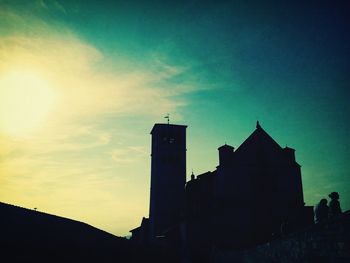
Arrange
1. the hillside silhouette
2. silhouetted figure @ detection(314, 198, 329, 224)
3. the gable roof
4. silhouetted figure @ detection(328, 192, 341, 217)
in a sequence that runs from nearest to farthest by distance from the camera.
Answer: the hillside silhouette → silhouetted figure @ detection(328, 192, 341, 217) → silhouetted figure @ detection(314, 198, 329, 224) → the gable roof

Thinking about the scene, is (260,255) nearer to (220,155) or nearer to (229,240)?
(229,240)

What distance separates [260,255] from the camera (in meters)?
12.2

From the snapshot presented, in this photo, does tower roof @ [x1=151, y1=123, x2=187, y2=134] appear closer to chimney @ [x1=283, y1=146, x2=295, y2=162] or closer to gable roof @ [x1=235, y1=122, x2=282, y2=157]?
gable roof @ [x1=235, y1=122, x2=282, y2=157]

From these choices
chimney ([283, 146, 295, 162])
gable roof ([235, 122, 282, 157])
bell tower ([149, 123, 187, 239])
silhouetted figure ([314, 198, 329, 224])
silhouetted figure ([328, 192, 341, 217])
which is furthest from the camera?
bell tower ([149, 123, 187, 239])

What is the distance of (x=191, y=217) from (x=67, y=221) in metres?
14.4

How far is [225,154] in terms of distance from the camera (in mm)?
24406

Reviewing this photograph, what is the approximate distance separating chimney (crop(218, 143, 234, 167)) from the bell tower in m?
9.79

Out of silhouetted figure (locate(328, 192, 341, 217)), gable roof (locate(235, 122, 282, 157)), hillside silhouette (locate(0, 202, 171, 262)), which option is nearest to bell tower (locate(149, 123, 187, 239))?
gable roof (locate(235, 122, 282, 157))

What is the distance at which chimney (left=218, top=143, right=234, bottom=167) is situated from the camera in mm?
24219

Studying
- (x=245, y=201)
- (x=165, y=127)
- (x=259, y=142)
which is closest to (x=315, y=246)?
(x=245, y=201)

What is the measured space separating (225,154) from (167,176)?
1057cm

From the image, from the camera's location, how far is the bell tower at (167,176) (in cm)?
3148

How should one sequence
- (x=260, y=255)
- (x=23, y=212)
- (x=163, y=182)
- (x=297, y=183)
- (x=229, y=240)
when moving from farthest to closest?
(x=163, y=182) → (x=297, y=183) → (x=229, y=240) → (x=260, y=255) → (x=23, y=212)

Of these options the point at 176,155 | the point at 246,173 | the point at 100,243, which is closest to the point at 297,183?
the point at 246,173
